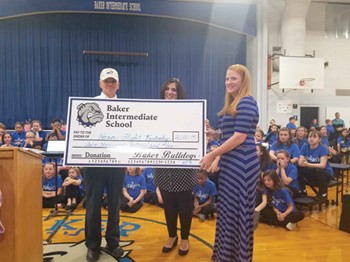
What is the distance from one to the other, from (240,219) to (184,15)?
9425mm

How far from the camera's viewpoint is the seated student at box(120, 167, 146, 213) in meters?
4.68

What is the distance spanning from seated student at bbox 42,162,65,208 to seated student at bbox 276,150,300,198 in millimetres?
3350

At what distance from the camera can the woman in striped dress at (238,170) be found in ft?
7.13

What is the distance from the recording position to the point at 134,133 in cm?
269

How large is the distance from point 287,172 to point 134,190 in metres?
2.30

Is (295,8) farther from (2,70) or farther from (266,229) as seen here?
(2,70)

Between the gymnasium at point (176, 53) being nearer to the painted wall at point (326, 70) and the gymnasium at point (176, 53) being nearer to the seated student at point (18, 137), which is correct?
the painted wall at point (326, 70)

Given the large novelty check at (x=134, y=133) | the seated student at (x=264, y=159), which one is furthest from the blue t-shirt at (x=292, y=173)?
the large novelty check at (x=134, y=133)

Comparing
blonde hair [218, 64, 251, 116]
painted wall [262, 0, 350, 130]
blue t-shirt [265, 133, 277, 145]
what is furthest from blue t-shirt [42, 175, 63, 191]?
painted wall [262, 0, 350, 130]

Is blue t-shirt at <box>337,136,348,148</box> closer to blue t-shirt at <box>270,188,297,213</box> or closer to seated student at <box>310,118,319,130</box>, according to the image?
seated student at <box>310,118,319,130</box>

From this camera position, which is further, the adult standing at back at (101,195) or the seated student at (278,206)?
the seated student at (278,206)

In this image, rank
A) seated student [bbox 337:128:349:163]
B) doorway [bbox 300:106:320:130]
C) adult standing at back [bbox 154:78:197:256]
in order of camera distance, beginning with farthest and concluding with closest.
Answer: doorway [bbox 300:106:320:130] < seated student [bbox 337:128:349:163] < adult standing at back [bbox 154:78:197:256]

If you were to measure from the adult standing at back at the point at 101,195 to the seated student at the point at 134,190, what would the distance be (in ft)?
5.82

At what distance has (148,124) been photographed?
2.72m
